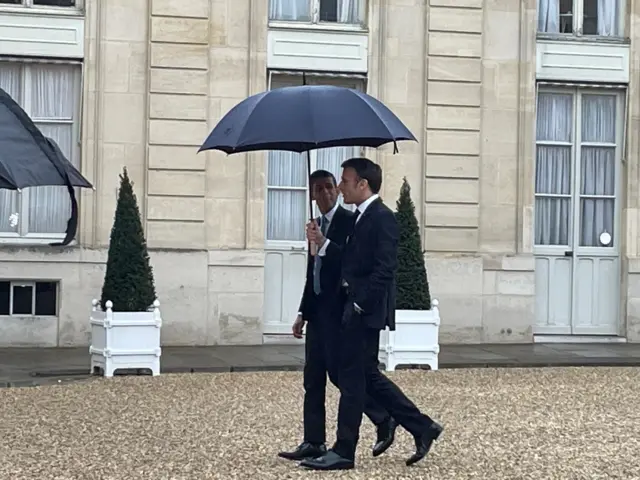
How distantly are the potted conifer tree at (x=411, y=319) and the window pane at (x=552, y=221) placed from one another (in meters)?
3.70

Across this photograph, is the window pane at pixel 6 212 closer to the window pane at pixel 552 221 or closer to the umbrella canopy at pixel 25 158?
the window pane at pixel 552 221

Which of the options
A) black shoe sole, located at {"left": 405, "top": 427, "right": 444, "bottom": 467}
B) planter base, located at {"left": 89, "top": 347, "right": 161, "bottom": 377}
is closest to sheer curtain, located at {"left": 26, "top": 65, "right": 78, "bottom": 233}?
planter base, located at {"left": 89, "top": 347, "right": 161, "bottom": 377}

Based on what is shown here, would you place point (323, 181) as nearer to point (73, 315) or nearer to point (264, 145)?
point (264, 145)

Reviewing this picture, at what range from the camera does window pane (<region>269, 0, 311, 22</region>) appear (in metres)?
15.7

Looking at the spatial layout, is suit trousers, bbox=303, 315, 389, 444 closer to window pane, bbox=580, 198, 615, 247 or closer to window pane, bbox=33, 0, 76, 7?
window pane, bbox=33, 0, 76, 7

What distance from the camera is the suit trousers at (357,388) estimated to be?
7.11 metres

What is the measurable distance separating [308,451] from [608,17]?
1093cm

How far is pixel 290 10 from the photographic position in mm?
15750

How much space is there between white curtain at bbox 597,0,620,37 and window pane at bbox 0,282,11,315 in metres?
8.32

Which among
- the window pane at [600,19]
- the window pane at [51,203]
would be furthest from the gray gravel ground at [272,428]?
the window pane at [600,19]

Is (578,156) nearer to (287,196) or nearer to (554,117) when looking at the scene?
(554,117)

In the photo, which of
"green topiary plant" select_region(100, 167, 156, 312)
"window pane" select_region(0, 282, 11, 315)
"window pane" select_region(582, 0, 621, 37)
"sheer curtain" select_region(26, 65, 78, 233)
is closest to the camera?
"green topiary plant" select_region(100, 167, 156, 312)

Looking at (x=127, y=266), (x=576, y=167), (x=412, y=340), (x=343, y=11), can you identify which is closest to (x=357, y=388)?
(x=127, y=266)

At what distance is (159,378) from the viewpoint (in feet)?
39.3
